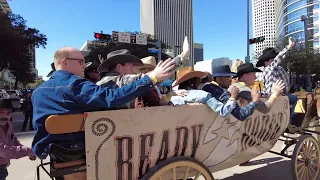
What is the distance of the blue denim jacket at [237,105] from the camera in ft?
9.25

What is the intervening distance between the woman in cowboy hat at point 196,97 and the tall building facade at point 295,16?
3129 inches

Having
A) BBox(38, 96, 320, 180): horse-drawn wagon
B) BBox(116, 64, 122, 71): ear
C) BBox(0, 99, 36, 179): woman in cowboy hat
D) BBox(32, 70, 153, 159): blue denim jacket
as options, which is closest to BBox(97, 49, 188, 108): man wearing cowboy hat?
BBox(116, 64, 122, 71): ear

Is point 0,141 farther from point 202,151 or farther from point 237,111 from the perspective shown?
point 237,111

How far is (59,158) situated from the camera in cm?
210

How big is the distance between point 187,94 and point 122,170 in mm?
1148

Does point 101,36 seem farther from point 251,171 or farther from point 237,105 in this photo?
point 237,105

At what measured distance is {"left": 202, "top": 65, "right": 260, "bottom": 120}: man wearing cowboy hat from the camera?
9.29ft

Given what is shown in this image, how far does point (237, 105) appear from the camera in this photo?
2824 mm

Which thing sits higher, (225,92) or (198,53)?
(198,53)

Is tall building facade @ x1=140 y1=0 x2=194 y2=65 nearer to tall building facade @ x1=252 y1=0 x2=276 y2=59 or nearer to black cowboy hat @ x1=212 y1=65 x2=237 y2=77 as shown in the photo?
tall building facade @ x1=252 y1=0 x2=276 y2=59

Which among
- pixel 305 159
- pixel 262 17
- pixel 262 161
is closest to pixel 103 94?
pixel 305 159

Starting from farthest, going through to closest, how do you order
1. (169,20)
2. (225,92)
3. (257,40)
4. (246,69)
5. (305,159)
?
(169,20) < (257,40) < (246,69) < (305,159) < (225,92)

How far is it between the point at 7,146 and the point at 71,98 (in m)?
1.21

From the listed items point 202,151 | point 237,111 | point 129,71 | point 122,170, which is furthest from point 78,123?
point 237,111
